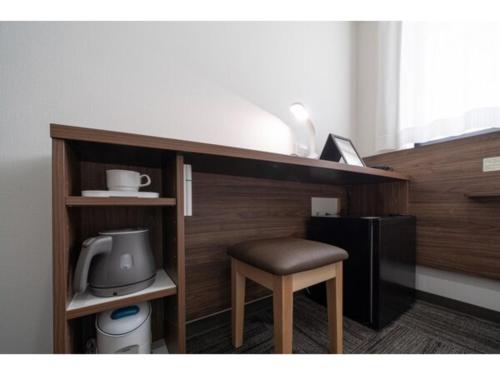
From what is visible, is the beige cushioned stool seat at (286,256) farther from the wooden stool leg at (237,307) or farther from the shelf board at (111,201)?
the shelf board at (111,201)

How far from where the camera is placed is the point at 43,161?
719 millimetres

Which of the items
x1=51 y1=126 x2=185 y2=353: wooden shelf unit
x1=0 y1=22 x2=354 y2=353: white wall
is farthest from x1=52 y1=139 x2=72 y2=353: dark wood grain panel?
x1=0 y1=22 x2=354 y2=353: white wall

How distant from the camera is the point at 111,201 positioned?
501 mm

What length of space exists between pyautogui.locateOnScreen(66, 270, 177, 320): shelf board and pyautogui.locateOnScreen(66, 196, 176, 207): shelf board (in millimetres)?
253

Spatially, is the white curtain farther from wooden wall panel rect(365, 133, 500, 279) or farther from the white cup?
the white cup

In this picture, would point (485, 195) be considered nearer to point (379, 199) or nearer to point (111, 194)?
point (379, 199)

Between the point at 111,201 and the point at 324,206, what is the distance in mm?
1277

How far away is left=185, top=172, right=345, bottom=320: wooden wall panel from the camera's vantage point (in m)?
0.95

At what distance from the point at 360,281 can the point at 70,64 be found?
5.07 feet

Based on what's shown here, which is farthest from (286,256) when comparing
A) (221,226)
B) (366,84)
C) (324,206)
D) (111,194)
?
(366,84)

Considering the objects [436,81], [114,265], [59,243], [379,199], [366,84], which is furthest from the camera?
[366,84]

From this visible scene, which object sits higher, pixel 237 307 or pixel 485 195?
pixel 485 195

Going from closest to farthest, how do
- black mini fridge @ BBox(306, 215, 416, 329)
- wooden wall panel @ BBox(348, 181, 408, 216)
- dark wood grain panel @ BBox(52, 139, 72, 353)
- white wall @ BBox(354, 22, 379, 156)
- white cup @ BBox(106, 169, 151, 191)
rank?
dark wood grain panel @ BBox(52, 139, 72, 353), white cup @ BBox(106, 169, 151, 191), black mini fridge @ BBox(306, 215, 416, 329), wooden wall panel @ BBox(348, 181, 408, 216), white wall @ BBox(354, 22, 379, 156)
